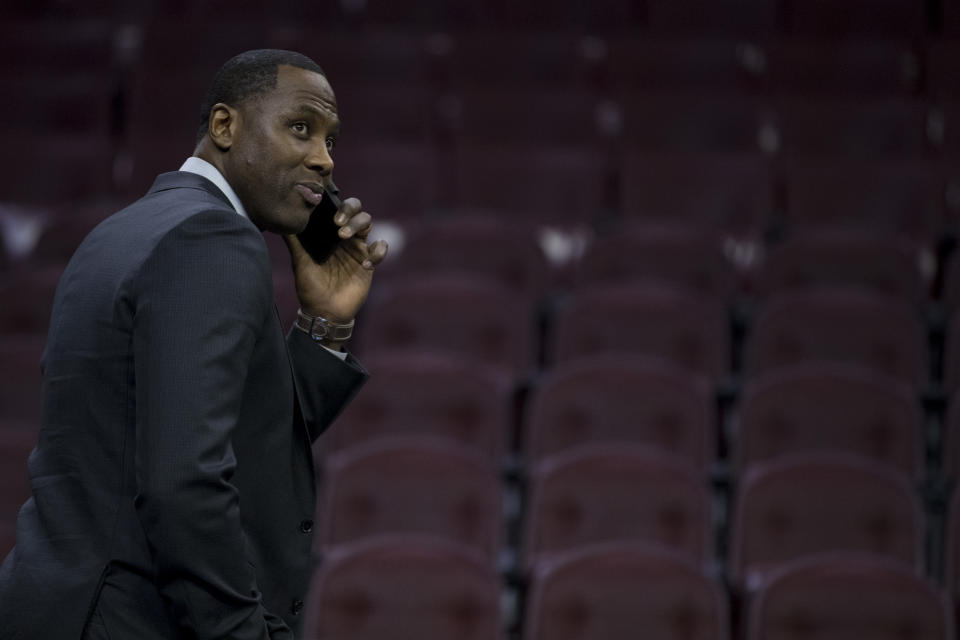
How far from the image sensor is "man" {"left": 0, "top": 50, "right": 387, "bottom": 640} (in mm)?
633

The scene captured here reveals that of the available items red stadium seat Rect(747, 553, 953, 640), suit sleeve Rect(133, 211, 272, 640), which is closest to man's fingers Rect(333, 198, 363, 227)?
suit sleeve Rect(133, 211, 272, 640)

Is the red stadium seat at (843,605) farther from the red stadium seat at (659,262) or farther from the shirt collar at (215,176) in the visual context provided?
the shirt collar at (215,176)

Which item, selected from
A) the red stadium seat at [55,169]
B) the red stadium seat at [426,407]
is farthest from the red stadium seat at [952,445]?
the red stadium seat at [55,169]

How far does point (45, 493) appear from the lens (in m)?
0.68

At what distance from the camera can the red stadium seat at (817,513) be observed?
1.92 metres

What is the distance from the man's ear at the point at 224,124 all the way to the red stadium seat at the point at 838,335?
171cm

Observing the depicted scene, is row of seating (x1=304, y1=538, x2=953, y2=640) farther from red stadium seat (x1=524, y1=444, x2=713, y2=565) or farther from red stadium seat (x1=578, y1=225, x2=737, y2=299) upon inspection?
red stadium seat (x1=578, y1=225, x2=737, y2=299)

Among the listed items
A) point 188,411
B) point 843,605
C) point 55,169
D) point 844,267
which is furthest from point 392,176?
point 188,411

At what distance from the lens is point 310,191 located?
2.44ft

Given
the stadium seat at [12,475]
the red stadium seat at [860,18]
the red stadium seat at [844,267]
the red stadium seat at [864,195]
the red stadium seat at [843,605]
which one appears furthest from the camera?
the red stadium seat at [860,18]

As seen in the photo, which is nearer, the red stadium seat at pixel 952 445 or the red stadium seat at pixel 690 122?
the red stadium seat at pixel 952 445

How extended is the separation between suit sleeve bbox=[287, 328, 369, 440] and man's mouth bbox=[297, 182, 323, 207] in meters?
0.10

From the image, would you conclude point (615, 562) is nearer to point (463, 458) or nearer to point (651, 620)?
point (651, 620)

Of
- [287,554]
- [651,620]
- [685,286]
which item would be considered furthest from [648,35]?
[287,554]
